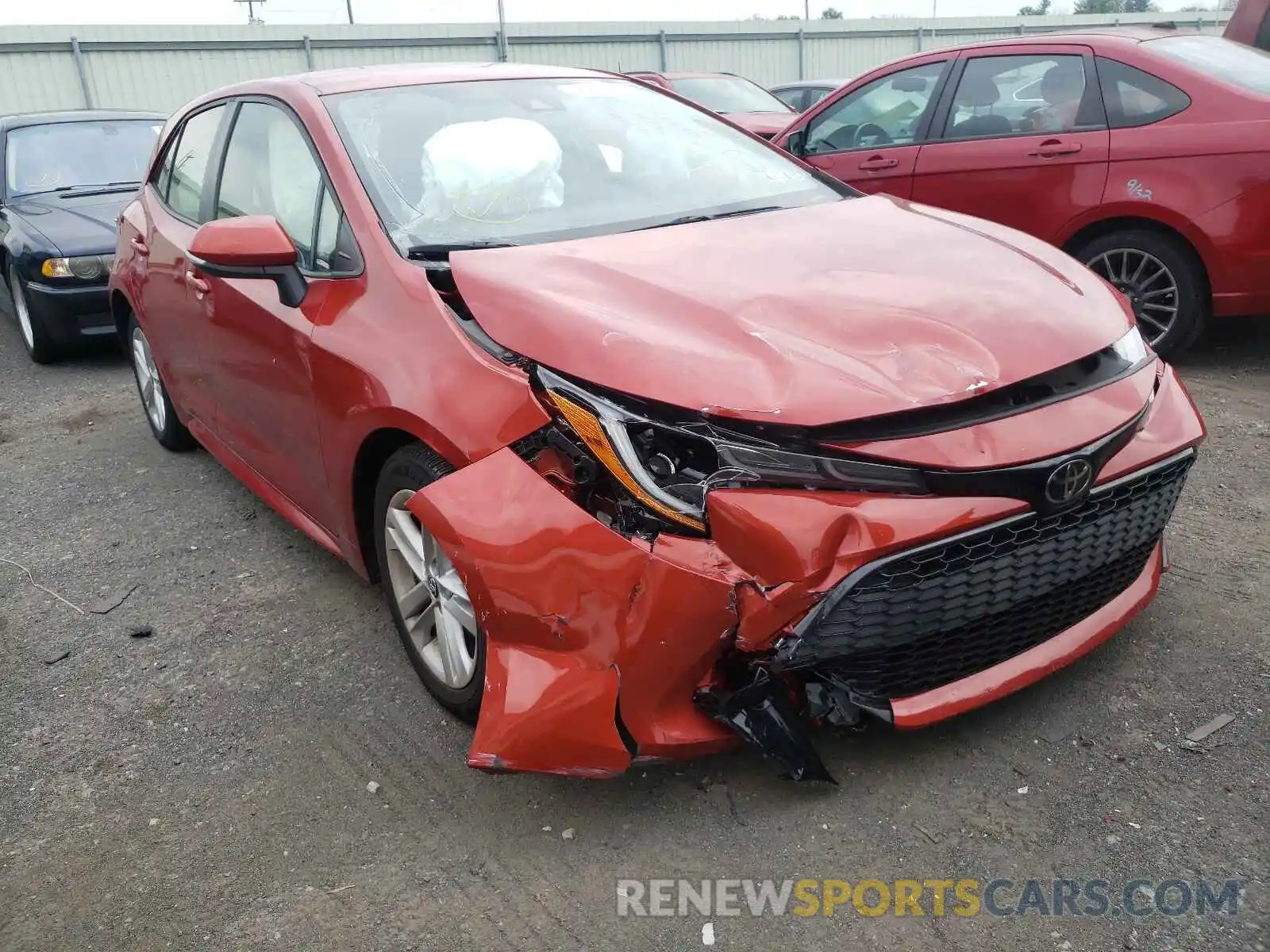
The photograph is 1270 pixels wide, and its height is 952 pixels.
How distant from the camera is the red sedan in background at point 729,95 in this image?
33.5 ft

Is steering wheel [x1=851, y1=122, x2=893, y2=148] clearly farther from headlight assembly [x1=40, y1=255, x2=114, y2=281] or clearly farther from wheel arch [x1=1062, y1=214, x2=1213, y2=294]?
headlight assembly [x1=40, y1=255, x2=114, y2=281]

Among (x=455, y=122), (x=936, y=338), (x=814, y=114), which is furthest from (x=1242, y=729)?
(x=814, y=114)

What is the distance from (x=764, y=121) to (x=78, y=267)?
6.02m

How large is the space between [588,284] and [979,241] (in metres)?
1.10

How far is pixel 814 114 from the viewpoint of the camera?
636 cm

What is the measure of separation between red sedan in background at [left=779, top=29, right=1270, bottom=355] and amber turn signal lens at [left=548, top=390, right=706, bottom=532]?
344 centimetres

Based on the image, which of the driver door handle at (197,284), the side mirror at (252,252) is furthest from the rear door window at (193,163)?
the side mirror at (252,252)

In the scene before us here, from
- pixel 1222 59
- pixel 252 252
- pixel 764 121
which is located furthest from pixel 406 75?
pixel 764 121

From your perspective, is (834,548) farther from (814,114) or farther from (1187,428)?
(814,114)

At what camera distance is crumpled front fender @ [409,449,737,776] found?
1979 millimetres

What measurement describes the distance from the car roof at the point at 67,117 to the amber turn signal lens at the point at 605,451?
691cm

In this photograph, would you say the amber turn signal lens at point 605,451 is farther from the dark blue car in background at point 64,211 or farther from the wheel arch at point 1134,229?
the dark blue car in background at point 64,211

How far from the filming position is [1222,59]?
505 cm

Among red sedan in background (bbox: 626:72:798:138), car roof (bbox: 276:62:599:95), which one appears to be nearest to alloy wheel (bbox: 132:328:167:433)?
car roof (bbox: 276:62:599:95)
